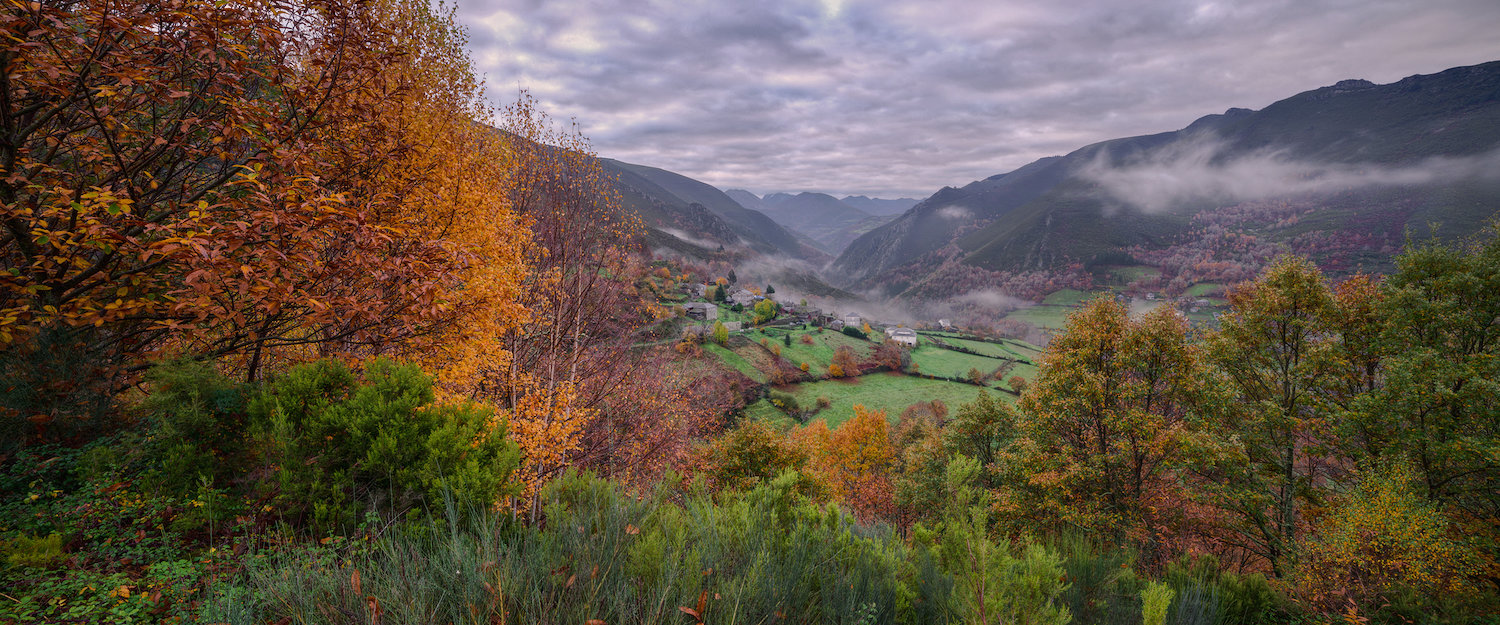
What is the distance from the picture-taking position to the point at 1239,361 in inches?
681

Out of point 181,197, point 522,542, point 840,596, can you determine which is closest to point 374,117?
point 181,197

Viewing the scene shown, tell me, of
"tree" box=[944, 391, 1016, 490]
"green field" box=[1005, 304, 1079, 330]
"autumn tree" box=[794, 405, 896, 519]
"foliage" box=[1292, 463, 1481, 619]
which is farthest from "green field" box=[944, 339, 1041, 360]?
"foliage" box=[1292, 463, 1481, 619]

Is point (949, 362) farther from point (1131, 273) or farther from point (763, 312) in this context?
point (1131, 273)

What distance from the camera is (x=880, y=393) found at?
67938 mm

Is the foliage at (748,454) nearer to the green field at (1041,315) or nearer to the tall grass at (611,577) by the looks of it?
the tall grass at (611,577)

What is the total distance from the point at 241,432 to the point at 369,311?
170cm

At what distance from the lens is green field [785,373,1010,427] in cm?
6022

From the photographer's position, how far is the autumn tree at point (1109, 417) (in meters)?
16.3

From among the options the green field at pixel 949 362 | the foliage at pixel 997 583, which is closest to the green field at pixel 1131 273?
the green field at pixel 949 362

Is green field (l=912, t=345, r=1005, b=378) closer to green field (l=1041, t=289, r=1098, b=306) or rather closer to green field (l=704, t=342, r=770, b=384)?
green field (l=704, t=342, r=770, b=384)

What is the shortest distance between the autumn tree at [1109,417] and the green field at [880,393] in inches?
1500

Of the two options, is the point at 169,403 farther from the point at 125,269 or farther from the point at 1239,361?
the point at 1239,361

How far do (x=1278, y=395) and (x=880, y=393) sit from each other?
51985 millimetres

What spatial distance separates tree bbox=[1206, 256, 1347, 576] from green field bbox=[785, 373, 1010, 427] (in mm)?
40304
